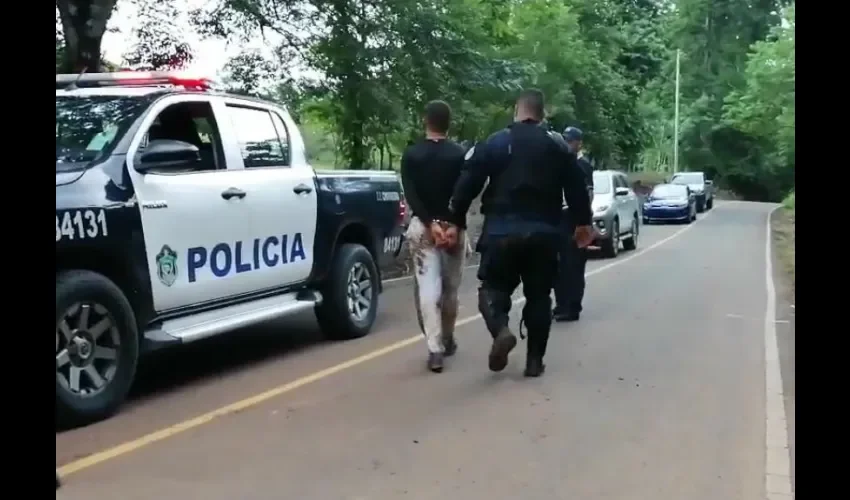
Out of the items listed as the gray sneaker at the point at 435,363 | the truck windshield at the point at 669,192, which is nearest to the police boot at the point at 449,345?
the gray sneaker at the point at 435,363

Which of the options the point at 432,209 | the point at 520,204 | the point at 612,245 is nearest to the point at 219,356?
the point at 432,209

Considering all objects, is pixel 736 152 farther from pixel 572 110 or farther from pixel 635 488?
pixel 635 488

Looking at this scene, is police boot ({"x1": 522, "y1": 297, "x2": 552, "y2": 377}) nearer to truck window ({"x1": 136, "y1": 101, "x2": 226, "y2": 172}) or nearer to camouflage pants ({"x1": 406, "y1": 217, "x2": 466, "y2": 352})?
camouflage pants ({"x1": 406, "y1": 217, "x2": 466, "y2": 352})

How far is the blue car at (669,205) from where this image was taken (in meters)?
34.4

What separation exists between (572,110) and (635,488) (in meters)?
27.5

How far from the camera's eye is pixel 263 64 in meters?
15.1

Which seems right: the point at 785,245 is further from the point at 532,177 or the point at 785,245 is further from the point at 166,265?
the point at 166,265

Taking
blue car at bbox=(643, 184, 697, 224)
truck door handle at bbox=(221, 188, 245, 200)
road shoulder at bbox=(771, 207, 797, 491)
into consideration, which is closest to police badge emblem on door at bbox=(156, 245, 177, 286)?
truck door handle at bbox=(221, 188, 245, 200)

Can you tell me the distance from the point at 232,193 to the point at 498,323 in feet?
6.84

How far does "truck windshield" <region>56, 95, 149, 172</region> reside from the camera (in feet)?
20.7
